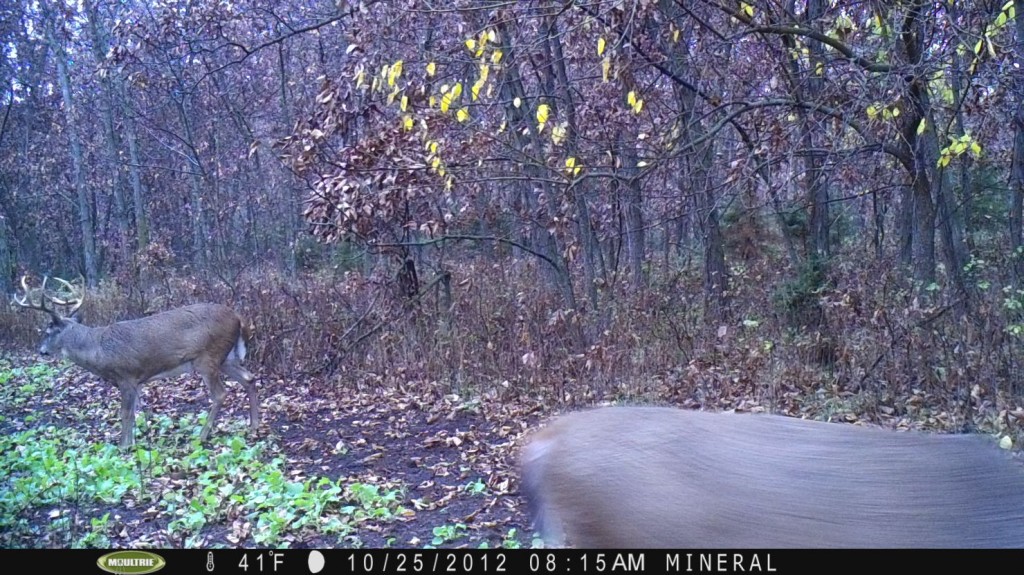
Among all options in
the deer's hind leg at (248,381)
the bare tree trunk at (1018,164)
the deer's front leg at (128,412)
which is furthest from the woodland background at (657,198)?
the deer's front leg at (128,412)

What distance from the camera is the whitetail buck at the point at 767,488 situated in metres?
2.29

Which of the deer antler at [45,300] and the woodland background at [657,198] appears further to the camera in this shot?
the deer antler at [45,300]

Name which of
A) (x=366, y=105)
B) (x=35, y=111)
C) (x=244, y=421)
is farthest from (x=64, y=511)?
(x=35, y=111)

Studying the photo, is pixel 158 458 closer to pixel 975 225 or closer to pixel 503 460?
pixel 503 460

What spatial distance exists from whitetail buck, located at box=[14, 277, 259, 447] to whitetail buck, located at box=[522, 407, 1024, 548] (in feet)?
23.9

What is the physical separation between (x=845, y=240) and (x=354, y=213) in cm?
1014

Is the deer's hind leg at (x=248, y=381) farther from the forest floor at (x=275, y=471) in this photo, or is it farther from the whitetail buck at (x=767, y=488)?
the whitetail buck at (x=767, y=488)
